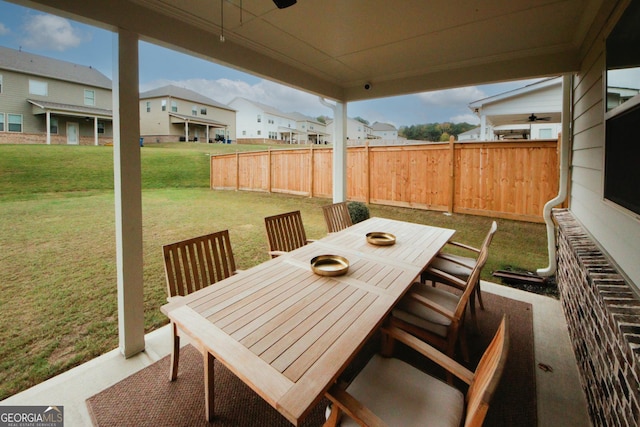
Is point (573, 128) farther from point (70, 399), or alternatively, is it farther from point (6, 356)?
point (6, 356)

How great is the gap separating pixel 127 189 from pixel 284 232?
1410 mm

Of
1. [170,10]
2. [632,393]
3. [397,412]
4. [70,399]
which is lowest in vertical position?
[70,399]

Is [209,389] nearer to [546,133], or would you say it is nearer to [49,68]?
[546,133]

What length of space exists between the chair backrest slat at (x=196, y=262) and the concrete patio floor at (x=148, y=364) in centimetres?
69

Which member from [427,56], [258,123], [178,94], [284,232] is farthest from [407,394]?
[258,123]

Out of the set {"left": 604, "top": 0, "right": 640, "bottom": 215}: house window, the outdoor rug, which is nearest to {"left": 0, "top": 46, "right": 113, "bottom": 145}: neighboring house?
the outdoor rug

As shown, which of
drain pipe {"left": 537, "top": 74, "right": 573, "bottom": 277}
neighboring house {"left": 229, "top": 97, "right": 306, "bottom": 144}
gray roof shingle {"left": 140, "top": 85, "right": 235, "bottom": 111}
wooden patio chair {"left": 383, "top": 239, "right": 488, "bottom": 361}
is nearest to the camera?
wooden patio chair {"left": 383, "top": 239, "right": 488, "bottom": 361}

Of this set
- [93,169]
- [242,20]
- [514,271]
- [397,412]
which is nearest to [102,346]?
[397,412]

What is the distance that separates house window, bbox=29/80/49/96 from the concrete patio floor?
40.5ft

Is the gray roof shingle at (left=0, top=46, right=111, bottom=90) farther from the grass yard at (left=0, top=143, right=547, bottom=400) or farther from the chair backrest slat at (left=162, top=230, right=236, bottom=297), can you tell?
the chair backrest slat at (left=162, top=230, right=236, bottom=297)

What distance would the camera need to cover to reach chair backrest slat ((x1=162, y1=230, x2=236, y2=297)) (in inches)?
71.9

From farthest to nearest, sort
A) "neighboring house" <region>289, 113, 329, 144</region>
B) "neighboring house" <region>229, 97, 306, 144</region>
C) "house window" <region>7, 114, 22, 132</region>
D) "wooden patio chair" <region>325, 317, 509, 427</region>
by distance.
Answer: "neighboring house" <region>289, 113, 329, 144</region> < "neighboring house" <region>229, 97, 306, 144</region> < "house window" <region>7, 114, 22, 132</region> < "wooden patio chair" <region>325, 317, 509, 427</region>

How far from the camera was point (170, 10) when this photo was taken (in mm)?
2205

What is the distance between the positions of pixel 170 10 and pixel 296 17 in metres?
1.01
